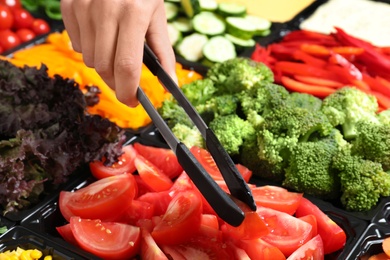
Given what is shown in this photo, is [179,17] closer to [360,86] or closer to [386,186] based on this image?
[360,86]

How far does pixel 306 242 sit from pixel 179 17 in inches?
95.2

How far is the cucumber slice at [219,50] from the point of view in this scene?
145 inches

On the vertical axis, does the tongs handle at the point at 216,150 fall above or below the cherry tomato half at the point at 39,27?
above

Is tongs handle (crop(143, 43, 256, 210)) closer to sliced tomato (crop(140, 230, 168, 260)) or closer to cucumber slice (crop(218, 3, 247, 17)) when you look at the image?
sliced tomato (crop(140, 230, 168, 260))

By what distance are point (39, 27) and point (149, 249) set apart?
2.50m

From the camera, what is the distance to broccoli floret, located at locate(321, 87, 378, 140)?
2.77 metres

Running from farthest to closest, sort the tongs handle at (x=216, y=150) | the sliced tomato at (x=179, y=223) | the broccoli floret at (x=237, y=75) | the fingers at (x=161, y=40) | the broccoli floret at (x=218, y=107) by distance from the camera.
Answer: the broccoli floret at (x=237, y=75) → the broccoli floret at (x=218, y=107) → the sliced tomato at (x=179, y=223) → the fingers at (x=161, y=40) → the tongs handle at (x=216, y=150)

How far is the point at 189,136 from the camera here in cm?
283

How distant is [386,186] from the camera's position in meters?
2.46

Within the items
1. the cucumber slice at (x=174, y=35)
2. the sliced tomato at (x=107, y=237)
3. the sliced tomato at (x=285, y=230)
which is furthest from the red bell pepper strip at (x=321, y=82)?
the sliced tomato at (x=107, y=237)

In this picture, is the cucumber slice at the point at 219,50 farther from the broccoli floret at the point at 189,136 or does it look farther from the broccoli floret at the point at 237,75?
the broccoli floret at the point at 189,136

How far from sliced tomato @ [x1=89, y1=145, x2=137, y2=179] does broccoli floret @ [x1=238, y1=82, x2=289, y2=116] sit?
0.64 m

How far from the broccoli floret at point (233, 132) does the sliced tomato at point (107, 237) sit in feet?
2.33

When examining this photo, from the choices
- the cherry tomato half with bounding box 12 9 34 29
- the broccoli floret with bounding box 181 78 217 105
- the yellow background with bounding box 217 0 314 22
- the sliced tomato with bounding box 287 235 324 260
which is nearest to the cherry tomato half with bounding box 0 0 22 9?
the cherry tomato half with bounding box 12 9 34 29
